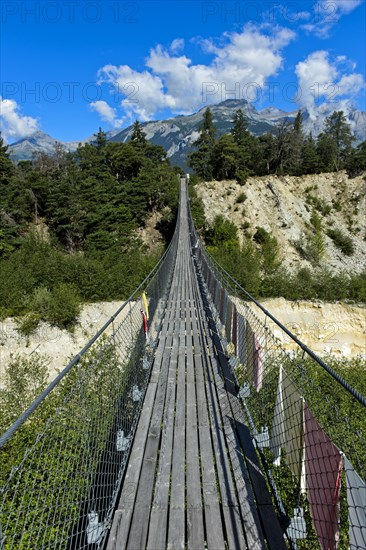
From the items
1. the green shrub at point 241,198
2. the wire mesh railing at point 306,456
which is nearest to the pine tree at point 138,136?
the green shrub at point 241,198

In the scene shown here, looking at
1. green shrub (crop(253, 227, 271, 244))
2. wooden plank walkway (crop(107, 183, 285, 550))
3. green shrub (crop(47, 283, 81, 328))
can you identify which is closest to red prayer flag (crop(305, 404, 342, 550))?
wooden plank walkway (crop(107, 183, 285, 550))

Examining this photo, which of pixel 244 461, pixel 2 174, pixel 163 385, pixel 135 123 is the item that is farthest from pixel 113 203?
pixel 244 461

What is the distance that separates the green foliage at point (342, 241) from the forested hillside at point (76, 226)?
12504 millimetres

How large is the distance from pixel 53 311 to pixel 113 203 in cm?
1146

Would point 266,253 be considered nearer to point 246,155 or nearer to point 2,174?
point 246,155

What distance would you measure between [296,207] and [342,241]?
14.7ft

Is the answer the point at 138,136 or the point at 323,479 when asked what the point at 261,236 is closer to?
the point at 138,136

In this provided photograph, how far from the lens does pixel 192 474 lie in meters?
2.56

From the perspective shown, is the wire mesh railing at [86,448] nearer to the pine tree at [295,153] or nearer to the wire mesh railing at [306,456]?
the wire mesh railing at [306,456]

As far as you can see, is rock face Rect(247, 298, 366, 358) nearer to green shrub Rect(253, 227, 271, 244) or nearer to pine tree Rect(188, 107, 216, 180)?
green shrub Rect(253, 227, 271, 244)

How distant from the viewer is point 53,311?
39.9 feet

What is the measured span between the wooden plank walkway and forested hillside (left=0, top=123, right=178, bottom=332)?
31.9ft

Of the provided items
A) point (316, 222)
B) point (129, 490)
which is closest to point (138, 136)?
point (316, 222)

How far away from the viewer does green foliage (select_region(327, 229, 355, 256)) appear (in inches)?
911
